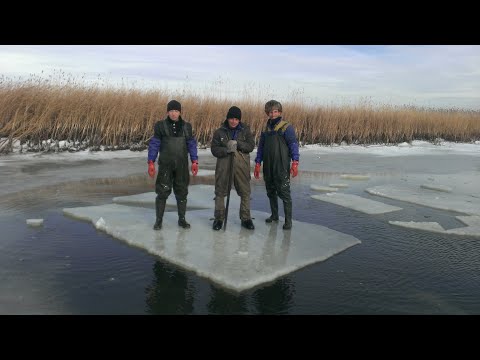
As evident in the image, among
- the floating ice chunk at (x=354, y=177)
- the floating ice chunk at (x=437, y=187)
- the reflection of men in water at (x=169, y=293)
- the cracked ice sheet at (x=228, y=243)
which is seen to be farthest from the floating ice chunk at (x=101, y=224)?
the floating ice chunk at (x=437, y=187)

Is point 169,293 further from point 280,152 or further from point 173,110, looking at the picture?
point 280,152

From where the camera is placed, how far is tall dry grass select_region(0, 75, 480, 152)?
12016 mm

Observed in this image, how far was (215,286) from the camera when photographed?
338cm

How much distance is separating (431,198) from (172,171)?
4940mm

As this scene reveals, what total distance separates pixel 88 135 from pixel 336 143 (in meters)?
11.3

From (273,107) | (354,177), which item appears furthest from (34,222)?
(354,177)

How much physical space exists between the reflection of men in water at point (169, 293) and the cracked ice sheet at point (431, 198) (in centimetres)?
488

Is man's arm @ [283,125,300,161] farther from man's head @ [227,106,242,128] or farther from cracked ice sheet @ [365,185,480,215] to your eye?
cracked ice sheet @ [365,185,480,215]

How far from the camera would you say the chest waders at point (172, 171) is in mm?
4770

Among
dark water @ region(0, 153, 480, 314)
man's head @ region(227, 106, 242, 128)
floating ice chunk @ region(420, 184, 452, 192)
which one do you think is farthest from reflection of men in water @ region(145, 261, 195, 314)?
floating ice chunk @ region(420, 184, 452, 192)
